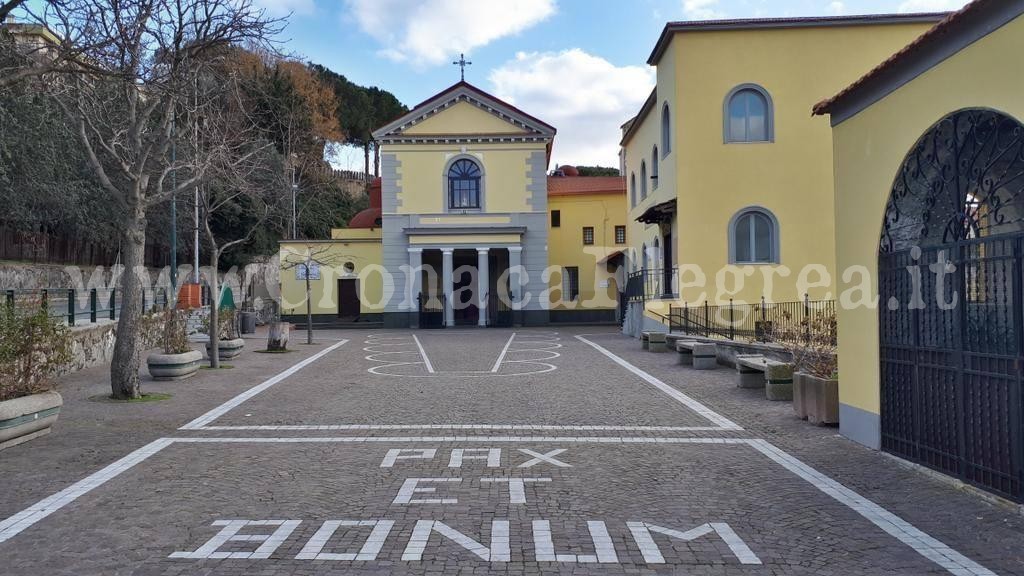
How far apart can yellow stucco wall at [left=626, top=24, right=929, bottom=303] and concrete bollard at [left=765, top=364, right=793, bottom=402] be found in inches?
471

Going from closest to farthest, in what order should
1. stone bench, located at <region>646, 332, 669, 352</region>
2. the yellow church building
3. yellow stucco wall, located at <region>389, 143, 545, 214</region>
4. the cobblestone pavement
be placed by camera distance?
the cobblestone pavement → stone bench, located at <region>646, 332, 669, 352</region> → the yellow church building → yellow stucco wall, located at <region>389, 143, 545, 214</region>

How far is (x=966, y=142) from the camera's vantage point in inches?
269

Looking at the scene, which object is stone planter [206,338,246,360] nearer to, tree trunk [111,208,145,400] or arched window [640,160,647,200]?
tree trunk [111,208,145,400]

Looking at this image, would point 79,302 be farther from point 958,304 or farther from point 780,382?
point 958,304

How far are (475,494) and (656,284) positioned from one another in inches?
829

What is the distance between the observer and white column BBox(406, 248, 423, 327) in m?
35.9

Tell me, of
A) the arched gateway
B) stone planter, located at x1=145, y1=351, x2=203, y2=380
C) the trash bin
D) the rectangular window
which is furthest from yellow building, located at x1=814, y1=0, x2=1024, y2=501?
the rectangular window

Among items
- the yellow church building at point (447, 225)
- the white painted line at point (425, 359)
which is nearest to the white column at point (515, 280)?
the yellow church building at point (447, 225)

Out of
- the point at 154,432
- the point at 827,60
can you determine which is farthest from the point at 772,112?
the point at 154,432

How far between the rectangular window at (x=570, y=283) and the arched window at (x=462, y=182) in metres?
7.05

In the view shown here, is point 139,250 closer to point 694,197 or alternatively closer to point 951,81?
point 951,81

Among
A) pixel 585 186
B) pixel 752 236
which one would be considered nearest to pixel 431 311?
pixel 585 186

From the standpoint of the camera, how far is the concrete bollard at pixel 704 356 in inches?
661

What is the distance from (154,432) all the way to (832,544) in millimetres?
7929
